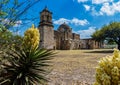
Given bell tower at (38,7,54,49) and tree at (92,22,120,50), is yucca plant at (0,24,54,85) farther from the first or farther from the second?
bell tower at (38,7,54,49)

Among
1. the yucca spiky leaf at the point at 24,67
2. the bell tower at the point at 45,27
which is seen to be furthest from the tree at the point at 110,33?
the yucca spiky leaf at the point at 24,67

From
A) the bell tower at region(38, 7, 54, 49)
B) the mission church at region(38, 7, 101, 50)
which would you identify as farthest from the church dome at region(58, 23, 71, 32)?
the bell tower at region(38, 7, 54, 49)

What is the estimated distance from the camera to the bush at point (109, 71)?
2609 mm

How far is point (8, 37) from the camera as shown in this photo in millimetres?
4340

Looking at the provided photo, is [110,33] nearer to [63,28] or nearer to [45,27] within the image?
[45,27]

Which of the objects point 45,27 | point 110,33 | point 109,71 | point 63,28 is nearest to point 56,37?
point 63,28

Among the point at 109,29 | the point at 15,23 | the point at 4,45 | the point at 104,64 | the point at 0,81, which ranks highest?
the point at 109,29

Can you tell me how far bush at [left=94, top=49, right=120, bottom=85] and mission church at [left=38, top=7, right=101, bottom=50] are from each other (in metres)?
27.4

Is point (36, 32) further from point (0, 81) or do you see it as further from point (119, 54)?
point (119, 54)

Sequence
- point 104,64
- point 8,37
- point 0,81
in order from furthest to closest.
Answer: point 0,81
point 8,37
point 104,64

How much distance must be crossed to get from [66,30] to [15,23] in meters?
57.7

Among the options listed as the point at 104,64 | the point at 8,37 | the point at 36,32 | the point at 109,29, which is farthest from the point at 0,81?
the point at 109,29

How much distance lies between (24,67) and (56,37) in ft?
163

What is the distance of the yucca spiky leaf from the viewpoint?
5.27 metres
